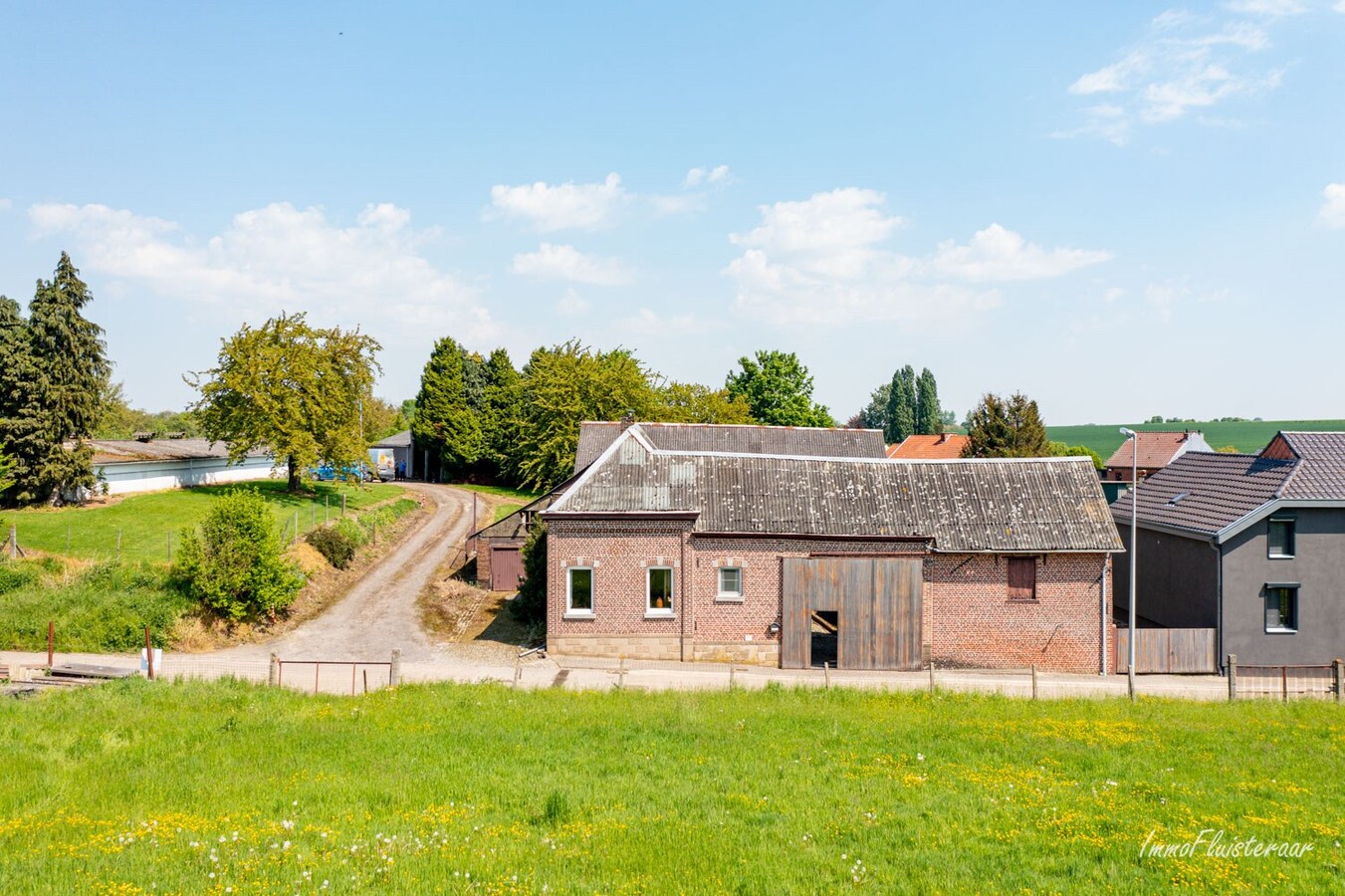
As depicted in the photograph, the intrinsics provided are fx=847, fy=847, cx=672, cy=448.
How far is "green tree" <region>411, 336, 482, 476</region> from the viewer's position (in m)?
78.9

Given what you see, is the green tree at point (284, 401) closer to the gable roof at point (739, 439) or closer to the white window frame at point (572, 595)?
the gable roof at point (739, 439)

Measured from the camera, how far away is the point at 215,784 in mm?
13805

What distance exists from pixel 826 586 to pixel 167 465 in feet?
141

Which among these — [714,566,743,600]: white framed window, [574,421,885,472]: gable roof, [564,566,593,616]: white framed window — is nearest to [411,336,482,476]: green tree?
[574,421,885,472]: gable roof

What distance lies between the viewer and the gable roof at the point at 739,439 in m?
42.1

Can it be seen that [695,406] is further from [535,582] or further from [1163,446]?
[1163,446]

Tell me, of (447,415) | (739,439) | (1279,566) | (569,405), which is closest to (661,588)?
(739,439)

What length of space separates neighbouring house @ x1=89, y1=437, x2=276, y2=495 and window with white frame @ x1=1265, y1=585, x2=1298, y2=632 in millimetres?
51424

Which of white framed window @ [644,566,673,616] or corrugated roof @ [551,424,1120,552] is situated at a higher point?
corrugated roof @ [551,424,1120,552]

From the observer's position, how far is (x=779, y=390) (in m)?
81.8

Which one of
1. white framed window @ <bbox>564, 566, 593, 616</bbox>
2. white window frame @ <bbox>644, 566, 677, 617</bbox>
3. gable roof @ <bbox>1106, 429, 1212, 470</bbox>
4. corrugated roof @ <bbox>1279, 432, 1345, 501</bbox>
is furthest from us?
gable roof @ <bbox>1106, 429, 1212, 470</bbox>

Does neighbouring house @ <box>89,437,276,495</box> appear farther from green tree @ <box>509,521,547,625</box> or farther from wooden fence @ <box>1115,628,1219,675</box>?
wooden fence @ <box>1115,628,1219,675</box>

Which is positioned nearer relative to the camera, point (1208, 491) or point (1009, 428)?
point (1208, 491)

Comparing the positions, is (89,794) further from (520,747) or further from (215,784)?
(520,747)
